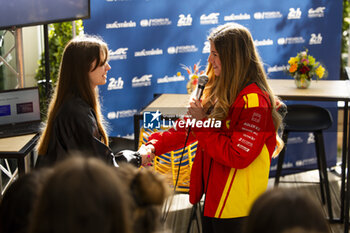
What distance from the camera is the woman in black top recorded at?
218 cm

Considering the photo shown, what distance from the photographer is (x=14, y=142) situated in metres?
3.05

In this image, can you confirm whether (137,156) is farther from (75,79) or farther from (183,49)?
(183,49)

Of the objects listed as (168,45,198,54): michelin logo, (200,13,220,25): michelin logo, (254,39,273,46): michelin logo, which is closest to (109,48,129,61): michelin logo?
(168,45,198,54): michelin logo

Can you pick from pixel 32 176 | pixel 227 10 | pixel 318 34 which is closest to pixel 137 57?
pixel 227 10

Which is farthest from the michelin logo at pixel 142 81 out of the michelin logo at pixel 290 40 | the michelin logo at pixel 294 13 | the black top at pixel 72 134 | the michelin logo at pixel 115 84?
the black top at pixel 72 134

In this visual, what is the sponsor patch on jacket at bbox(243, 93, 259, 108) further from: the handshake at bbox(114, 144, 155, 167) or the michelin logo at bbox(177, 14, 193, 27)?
the michelin logo at bbox(177, 14, 193, 27)

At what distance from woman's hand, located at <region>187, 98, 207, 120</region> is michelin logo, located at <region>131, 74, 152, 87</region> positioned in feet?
7.86

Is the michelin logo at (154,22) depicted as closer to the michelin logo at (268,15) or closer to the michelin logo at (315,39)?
the michelin logo at (268,15)

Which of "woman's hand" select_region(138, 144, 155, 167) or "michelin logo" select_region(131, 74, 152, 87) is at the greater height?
"michelin logo" select_region(131, 74, 152, 87)

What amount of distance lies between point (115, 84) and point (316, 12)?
2120 mm

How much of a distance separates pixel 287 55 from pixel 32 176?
4222 mm

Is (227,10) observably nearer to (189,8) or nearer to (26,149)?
(189,8)

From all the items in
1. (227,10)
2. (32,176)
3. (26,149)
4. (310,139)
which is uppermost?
(227,10)

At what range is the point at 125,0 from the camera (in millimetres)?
4605
